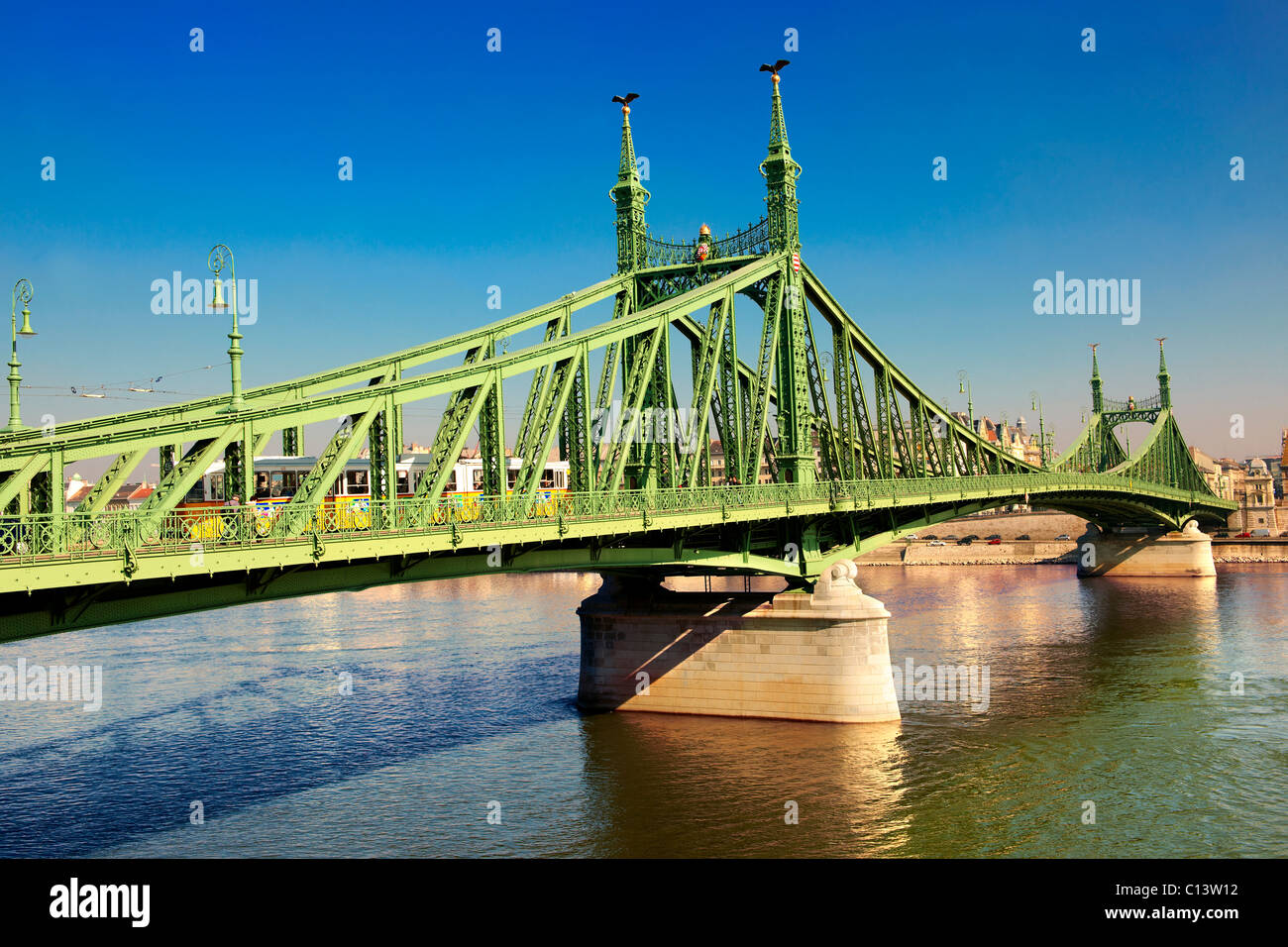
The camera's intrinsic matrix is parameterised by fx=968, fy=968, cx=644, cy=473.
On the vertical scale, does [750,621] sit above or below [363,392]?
below

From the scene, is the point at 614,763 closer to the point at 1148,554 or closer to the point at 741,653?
the point at 741,653

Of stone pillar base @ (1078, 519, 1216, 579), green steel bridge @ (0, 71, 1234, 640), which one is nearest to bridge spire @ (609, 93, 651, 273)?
green steel bridge @ (0, 71, 1234, 640)

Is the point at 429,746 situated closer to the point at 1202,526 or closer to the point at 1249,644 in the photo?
the point at 1249,644

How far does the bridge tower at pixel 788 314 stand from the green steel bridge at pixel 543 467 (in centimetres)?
10

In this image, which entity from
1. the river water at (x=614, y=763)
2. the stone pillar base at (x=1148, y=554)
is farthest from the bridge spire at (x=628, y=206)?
the stone pillar base at (x=1148, y=554)

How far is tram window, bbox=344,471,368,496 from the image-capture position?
36.4 m

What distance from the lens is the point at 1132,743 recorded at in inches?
1420

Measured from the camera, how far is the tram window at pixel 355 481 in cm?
3641

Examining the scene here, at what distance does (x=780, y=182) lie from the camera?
152 feet

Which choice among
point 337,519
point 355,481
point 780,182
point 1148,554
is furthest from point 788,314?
point 1148,554

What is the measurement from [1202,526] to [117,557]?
430 ft

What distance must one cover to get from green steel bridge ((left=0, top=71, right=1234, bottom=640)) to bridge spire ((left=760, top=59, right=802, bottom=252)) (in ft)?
0.31
